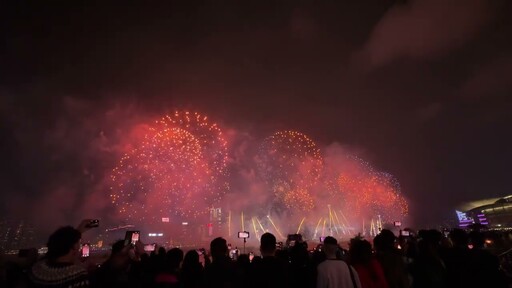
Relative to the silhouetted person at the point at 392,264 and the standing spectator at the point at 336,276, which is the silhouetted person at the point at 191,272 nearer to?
the standing spectator at the point at 336,276

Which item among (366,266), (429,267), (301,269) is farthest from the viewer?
(301,269)

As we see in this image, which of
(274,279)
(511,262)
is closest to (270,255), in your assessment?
(274,279)

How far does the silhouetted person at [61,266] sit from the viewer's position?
11.8 feet

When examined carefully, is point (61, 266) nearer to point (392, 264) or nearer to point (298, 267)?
point (298, 267)

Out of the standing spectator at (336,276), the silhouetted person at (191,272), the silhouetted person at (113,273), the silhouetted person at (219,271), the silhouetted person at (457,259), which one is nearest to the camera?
the silhouetted person at (113,273)

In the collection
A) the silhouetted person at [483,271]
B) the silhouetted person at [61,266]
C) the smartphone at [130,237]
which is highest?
the smartphone at [130,237]

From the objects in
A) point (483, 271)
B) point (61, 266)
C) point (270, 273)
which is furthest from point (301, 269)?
point (61, 266)

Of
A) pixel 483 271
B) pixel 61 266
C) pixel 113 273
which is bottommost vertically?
pixel 483 271

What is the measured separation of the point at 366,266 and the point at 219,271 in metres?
2.67

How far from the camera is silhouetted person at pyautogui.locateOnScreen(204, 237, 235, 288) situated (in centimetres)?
540

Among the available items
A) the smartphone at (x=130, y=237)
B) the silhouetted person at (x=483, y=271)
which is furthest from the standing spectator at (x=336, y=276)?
the smartphone at (x=130, y=237)

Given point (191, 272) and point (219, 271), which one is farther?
point (191, 272)

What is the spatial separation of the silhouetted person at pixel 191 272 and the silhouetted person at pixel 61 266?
273cm

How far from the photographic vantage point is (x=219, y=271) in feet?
18.0
